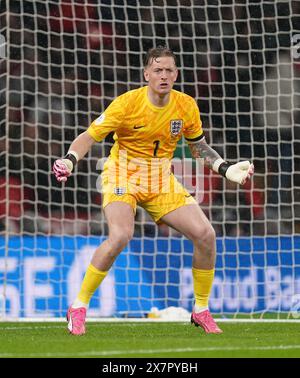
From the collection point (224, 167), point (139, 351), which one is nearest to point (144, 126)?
point (224, 167)

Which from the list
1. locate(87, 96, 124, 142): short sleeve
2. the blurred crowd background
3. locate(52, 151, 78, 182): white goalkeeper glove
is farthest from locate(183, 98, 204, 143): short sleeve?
the blurred crowd background

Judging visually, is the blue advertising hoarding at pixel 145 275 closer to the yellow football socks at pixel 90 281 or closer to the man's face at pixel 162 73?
the yellow football socks at pixel 90 281

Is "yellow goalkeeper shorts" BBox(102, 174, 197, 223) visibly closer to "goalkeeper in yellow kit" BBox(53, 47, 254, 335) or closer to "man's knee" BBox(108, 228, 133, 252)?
"goalkeeper in yellow kit" BBox(53, 47, 254, 335)

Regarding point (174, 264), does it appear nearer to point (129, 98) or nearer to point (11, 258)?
point (11, 258)

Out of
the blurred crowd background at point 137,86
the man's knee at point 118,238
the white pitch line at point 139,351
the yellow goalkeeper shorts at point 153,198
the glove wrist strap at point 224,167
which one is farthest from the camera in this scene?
the blurred crowd background at point 137,86

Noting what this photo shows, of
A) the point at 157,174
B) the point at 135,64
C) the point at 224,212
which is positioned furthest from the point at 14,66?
the point at 157,174

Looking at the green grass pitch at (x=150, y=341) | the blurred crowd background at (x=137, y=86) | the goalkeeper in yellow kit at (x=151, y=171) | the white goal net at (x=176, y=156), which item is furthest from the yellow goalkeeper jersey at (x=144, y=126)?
the blurred crowd background at (x=137, y=86)

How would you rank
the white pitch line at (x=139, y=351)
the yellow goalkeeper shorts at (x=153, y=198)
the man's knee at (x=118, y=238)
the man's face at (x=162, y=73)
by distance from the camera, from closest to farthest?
the white pitch line at (x=139, y=351) < the man's knee at (x=118, y=238) < the man's face at (x=162, y=73) < the yellow goalkeeper shorts at (x=153, y=198)

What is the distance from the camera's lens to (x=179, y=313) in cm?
1127

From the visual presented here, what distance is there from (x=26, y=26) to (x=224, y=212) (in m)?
3.66

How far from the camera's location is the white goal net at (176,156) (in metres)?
11.8

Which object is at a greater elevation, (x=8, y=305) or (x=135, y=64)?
(x=135, y=64)

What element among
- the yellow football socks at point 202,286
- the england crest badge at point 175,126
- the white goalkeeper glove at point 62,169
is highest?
the england crest badge at point 175,126

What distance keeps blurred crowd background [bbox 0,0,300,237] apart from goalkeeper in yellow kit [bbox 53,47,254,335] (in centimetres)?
459
